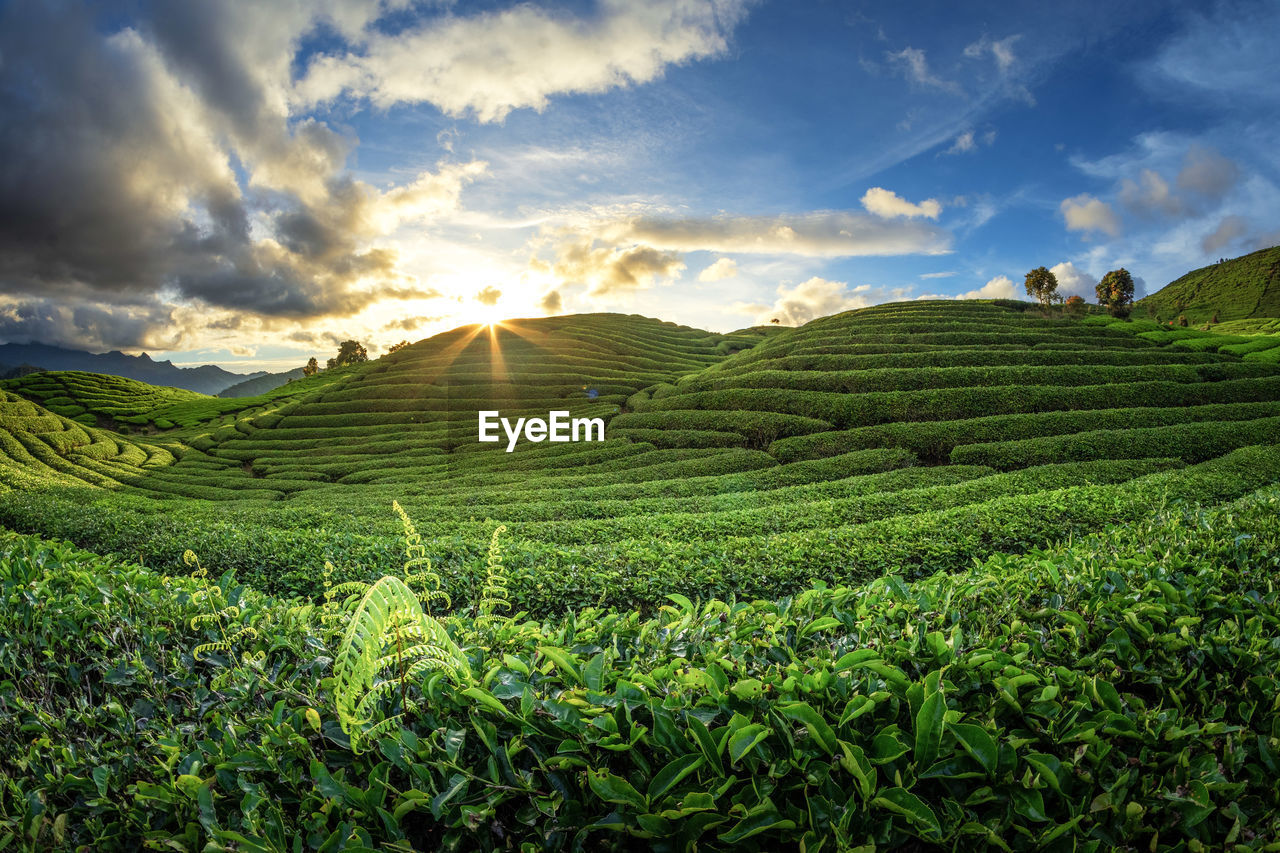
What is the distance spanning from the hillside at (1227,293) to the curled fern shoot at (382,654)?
3272 inches

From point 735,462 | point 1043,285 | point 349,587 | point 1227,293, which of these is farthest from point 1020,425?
point 1227,293

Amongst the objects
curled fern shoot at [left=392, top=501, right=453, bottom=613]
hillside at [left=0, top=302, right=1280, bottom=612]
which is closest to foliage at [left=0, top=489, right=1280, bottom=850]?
curled fern shoot at [left=392, top=501, right=453, bottom=613]

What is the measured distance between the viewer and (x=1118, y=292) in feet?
165

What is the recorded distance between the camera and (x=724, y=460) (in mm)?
20234

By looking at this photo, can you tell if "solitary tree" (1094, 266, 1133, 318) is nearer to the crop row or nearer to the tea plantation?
the crop row

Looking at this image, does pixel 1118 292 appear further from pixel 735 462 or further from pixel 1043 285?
pixel 735 462

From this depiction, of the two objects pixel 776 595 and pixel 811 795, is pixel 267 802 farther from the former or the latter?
pixel 776 595

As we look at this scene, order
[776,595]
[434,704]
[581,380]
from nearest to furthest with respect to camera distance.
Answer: [434,704], [776,595], [581,380]

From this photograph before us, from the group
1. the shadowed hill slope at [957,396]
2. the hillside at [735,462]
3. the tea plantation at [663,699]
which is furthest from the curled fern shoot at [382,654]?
the shadowed hill slope at [957,396]

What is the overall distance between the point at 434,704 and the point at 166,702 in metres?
1.61

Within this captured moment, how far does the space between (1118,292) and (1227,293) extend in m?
35.6

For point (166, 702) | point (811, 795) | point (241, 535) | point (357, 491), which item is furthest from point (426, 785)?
point (357, 491)

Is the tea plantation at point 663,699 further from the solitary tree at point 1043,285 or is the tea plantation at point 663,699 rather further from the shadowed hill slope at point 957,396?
the solitary tree at point 1043,285

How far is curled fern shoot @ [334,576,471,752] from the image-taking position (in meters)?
1.71
